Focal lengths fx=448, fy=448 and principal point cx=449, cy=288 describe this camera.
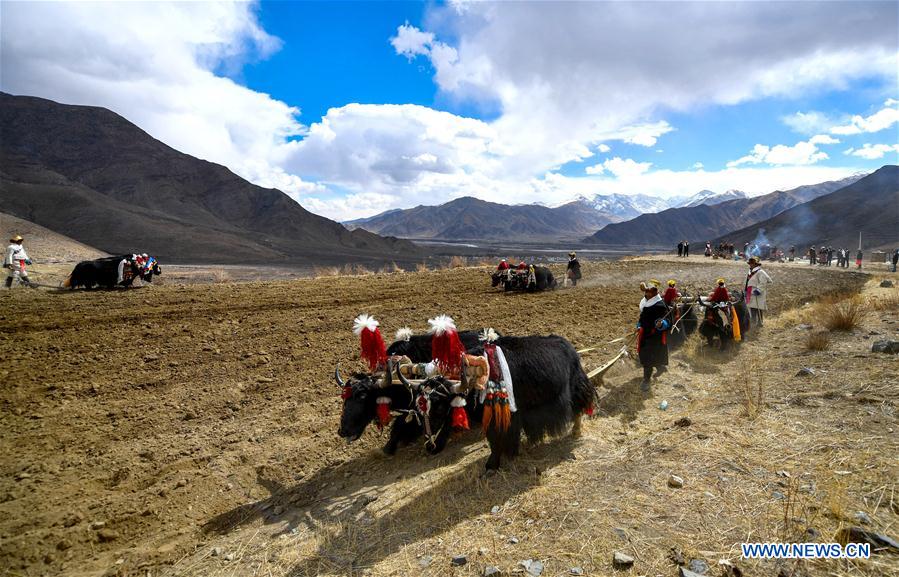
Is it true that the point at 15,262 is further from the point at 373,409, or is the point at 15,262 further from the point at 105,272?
the point at 373,409

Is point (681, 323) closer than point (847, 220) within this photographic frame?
Yes

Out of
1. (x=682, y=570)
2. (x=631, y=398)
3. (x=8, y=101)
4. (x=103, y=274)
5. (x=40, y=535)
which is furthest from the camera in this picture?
(x=8, y=101)

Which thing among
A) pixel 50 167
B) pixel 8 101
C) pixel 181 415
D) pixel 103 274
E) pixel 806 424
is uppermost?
pixel 8 101

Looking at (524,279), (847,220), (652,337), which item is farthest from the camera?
(847,220)

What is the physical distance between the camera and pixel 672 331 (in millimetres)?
8781

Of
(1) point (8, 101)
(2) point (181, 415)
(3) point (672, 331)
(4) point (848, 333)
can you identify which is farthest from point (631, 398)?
(1) point (8, 101)

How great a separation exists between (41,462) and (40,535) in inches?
48.2

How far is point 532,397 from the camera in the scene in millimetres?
4918

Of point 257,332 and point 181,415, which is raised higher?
point 257,332

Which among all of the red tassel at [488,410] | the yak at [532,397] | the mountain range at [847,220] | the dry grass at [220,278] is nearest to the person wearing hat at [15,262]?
the dry grass at [220,278]

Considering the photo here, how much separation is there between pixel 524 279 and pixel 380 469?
35.1 feet

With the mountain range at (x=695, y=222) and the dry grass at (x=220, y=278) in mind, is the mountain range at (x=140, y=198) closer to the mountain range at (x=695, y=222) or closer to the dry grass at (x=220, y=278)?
the dry grass at (x=220, y=278)

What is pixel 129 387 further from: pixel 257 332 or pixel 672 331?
pixel 672 331

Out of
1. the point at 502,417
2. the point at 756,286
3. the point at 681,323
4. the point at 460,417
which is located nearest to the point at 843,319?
the point at 756,286
